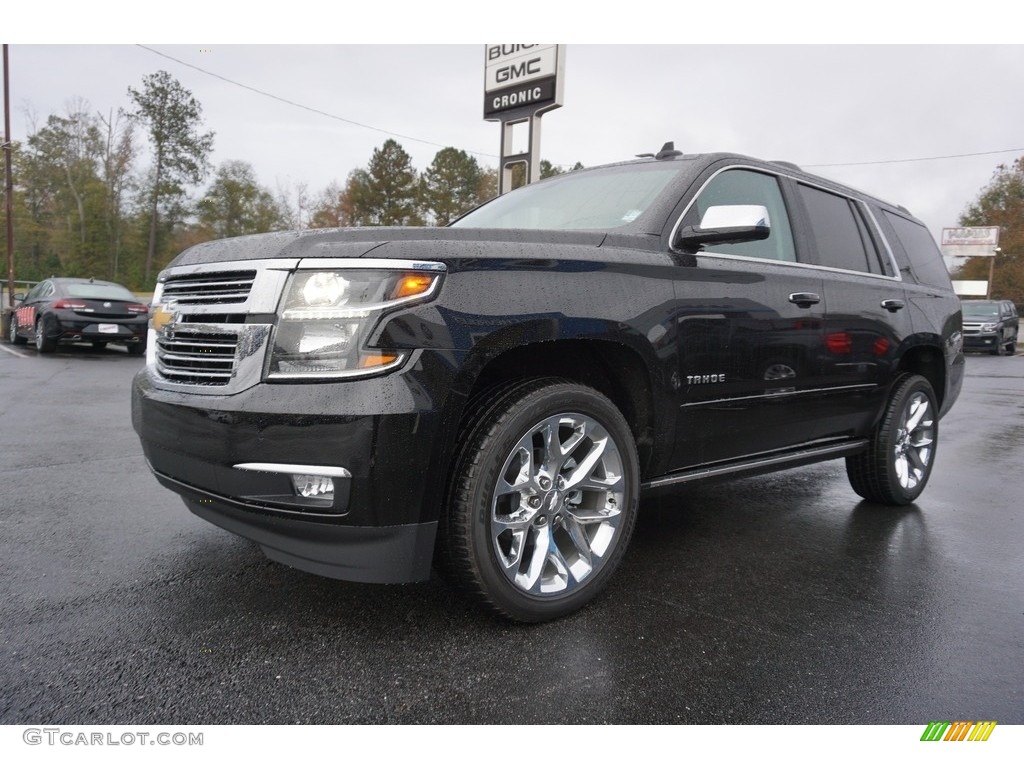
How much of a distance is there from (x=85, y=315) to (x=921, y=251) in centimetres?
1281

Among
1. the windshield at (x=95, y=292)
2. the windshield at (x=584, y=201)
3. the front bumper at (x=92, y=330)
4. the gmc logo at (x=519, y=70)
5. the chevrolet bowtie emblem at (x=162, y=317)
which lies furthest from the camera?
the windshield at (x=95, y=292)

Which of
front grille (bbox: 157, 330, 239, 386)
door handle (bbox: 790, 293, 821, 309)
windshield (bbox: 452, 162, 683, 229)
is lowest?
front grille (bbox: 157, 330, 239, 386)

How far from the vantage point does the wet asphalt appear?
2020 mm

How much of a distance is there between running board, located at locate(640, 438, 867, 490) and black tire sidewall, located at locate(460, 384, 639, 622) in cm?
27

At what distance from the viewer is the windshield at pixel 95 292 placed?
12.8m

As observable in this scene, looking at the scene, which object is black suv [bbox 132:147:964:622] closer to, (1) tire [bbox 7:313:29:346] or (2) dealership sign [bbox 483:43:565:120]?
(2) dealership sign [bbox 483:43:565:120]

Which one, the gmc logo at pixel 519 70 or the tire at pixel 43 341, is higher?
the gmc logo at pixel 519 70

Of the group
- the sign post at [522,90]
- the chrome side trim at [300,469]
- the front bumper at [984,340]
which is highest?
the sign post at [522,90]

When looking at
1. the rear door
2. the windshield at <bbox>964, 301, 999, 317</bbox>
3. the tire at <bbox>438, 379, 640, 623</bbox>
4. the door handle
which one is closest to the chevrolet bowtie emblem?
the tire at <bbox>438, 379, 640, 623</bbox>

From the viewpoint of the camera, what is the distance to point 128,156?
4909 cm

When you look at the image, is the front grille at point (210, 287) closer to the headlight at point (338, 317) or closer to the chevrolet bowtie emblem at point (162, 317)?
the chevrolet bowtie emblem at point (162, 317)

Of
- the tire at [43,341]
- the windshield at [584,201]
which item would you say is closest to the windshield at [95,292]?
the tire at [43,341]

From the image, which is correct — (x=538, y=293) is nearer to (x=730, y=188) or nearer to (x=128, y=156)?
(x=730, y=188)

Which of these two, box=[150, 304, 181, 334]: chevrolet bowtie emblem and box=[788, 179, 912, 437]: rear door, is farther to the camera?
box=[788, 179, 912, 437]: rear door
